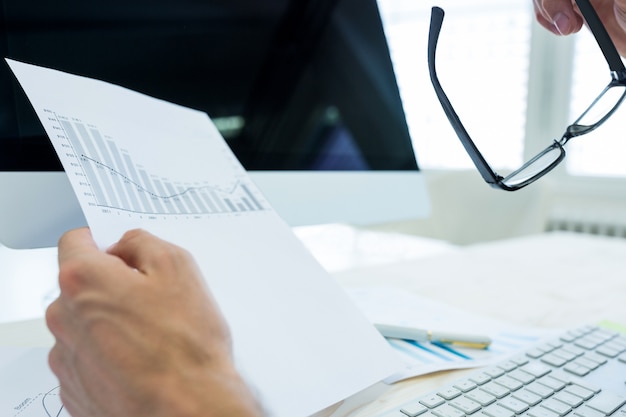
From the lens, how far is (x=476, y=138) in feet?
1.46

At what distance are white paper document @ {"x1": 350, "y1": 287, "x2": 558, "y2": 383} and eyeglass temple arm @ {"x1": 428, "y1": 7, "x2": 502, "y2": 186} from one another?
154 millimetres

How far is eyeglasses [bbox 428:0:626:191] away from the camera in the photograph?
42 cm

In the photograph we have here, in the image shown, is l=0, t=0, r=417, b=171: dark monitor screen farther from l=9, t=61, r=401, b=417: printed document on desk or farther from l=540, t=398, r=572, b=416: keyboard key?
l=540, t=398, r=572, b=416: keyboard key

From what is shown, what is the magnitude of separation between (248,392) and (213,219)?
16cm

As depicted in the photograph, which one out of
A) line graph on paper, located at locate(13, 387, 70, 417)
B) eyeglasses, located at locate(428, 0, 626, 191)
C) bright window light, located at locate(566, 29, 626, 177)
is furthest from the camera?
bright window light, located at locate(566, 29, 626, 177)

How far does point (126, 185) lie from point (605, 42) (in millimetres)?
446

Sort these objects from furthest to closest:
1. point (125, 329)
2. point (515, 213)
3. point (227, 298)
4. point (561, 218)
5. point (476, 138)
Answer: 1. point (561, 218)
2. point (515, 213)
3. point (476, 138)
4. point (227, 298)
5. point (125, 329)

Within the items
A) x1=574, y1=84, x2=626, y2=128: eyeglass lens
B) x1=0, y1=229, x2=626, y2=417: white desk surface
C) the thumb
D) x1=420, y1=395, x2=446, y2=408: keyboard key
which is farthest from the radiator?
x1=420, y1=395, x2=446, y2=408: keyboard key

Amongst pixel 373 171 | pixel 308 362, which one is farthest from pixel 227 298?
pixel 373 171

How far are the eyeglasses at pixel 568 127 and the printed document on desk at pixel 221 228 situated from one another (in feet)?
0.50

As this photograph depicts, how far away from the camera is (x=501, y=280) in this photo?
0.77 metres

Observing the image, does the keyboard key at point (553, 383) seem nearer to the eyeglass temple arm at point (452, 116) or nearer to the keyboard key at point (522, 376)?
the keyboard key at point (522, 376)

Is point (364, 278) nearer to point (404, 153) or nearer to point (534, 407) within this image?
point (404, 153)

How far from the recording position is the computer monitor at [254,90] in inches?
15.5
